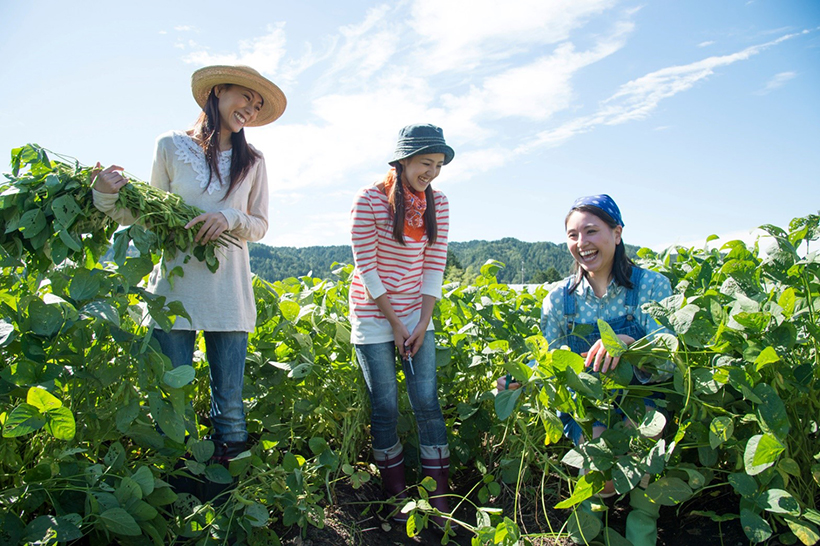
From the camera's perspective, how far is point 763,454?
4.09 ft

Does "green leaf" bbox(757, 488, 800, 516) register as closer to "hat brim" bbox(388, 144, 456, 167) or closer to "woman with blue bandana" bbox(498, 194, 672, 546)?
"woman with blue bandana" bbox(498, 194, 672, 546)

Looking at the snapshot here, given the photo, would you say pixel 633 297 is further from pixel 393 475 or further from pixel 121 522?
pixel 121 522

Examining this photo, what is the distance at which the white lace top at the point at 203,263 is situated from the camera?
1.92 meters

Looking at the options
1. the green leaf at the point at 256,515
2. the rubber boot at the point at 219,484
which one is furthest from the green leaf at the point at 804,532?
the rubber boot at the point at 219,484

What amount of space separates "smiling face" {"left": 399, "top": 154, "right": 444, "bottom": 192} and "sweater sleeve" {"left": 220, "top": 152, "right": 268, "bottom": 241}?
0.53 metres

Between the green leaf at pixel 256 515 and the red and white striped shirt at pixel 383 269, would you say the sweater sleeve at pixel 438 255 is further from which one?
the green leaf at pixel 256 515

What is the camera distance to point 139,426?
157cm

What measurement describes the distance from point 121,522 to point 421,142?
151 cm

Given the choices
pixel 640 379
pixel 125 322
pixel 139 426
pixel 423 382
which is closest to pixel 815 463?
pixel 640 379

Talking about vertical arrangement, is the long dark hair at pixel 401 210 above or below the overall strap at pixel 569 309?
above

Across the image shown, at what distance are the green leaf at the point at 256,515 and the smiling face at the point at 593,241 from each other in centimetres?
136

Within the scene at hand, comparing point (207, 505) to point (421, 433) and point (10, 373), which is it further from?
point (421, 433)

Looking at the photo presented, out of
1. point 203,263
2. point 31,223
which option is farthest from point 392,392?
point 31,223

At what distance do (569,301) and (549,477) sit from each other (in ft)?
2.26
